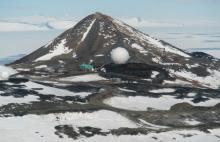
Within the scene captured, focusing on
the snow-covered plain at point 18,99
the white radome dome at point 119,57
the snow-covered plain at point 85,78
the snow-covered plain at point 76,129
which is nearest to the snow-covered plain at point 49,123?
the snow-covered plain at point 76,129

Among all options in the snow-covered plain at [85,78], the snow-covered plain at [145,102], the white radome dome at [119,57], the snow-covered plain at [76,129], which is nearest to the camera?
the snow-covered plain at [76,129]

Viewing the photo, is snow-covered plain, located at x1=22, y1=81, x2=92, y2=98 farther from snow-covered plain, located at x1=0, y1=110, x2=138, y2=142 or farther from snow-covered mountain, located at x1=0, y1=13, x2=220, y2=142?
snow-covered plain, located at x1=0, y1=110, x2=138, y2=142

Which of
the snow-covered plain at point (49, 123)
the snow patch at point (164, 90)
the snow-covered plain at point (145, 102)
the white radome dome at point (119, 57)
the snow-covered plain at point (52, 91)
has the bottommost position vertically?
the snow-covered plain at point (145, 102)

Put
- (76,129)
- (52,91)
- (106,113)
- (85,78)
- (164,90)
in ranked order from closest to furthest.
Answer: (76,129)
(106,113)
(52,91)
(164,90)
(85,78)

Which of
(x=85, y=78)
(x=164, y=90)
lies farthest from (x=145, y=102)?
(x=85, y=78)

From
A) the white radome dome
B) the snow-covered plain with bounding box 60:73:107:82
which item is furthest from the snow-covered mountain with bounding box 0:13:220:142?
the white radome dome

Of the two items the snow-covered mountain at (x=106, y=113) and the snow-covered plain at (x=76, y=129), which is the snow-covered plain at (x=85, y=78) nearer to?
the snow-covered mountain at (x=106, y=113)

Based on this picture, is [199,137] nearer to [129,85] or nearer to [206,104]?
[206,104]

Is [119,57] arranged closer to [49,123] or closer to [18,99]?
[18,99]

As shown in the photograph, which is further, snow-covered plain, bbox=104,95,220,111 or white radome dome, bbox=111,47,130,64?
white radome dome, bbox=111,47,130,64
